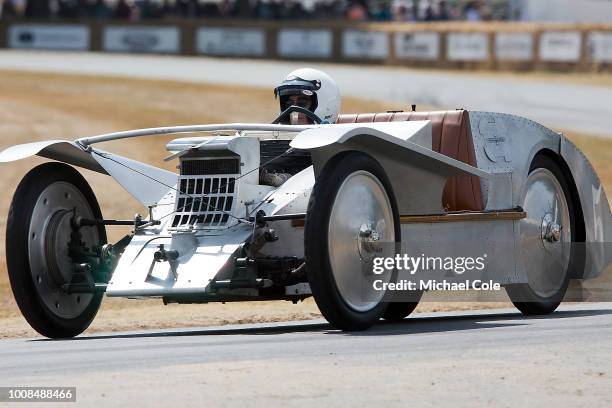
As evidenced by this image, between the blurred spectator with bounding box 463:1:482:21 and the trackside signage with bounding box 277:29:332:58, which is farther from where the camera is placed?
the blurred spectator with bounding box 463:1:482:21

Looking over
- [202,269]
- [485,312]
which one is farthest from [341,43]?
[202,269]

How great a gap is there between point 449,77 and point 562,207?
29.2 metres

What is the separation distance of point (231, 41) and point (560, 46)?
425 inches

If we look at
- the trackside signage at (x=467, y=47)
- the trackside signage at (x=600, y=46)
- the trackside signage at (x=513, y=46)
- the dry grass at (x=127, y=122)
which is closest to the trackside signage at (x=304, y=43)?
the trackside signage at (x=467, y=47)

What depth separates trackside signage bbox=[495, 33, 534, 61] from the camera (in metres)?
42.8

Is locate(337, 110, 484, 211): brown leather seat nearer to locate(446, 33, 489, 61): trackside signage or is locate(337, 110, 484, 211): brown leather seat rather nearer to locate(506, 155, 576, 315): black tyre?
locate(506, 155, 576, 315): black tyre

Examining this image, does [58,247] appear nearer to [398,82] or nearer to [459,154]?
[459,154]

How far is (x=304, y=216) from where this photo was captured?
10.1 meters

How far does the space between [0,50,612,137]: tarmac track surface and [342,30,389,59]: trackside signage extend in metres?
0.73

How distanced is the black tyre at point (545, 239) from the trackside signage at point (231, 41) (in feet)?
114

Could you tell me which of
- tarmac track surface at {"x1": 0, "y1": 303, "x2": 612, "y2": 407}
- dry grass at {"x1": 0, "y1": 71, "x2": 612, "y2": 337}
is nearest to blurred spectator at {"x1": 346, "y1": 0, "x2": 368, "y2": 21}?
dry grass at {"x1": 0, "y1": 71, "x2": 612, "y2": 337}

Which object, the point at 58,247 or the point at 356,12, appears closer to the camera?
the point at 58,247

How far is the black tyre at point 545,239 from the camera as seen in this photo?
1165 centimetres

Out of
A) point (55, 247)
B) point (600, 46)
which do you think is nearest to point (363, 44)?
point (600, 46)
